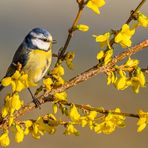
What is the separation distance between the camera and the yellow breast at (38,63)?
210 cm

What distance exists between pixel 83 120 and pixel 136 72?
0.14 meters

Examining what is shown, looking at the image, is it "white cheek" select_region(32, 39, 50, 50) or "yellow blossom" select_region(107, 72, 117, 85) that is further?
"white cheek" select_region(32, 39, 50, 50)

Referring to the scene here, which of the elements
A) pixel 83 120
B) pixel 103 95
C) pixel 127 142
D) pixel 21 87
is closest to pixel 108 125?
pixel 83 120

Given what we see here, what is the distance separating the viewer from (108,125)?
144 cm

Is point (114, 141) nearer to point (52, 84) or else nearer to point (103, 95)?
point (103, 95)

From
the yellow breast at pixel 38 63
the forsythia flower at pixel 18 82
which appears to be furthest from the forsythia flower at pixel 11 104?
the yellow breast at pixel 38 63

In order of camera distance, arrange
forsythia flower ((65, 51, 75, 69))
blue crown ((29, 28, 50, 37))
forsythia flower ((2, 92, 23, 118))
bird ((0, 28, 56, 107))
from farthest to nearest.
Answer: bird ((0, 28, 56, 107)), blue crown ((29, 28, 50, 37)), forsythia flower ((65, 51, 75, 69)), forsythia flower ((2, 92, 23, 118))

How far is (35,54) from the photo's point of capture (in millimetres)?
2219

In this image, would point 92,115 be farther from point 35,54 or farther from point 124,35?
point 35,54

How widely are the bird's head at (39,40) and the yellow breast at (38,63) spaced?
2 centimetres

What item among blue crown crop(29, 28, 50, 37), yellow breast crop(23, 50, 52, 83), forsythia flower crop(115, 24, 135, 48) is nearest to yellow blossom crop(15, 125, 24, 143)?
forsythia flower crop(115, 24, 135, 48)

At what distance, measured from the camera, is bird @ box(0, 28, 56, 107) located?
2.04 meters

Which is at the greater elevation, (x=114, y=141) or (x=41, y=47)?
(x=41, y=47)

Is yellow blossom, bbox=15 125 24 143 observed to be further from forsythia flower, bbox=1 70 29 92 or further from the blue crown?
the blue crown
